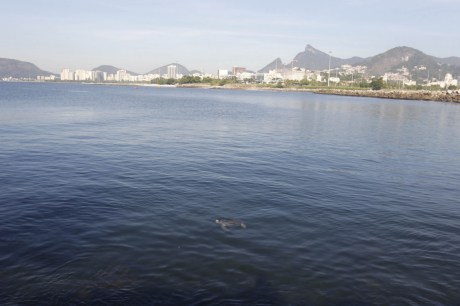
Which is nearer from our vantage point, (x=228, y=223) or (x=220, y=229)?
(x=220, y=229)

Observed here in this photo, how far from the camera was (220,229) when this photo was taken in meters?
13.7

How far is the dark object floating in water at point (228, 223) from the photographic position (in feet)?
45.6

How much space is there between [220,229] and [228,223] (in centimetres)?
59

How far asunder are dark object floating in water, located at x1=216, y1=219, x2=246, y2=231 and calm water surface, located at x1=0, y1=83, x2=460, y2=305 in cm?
30

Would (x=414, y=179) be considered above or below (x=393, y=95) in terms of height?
below

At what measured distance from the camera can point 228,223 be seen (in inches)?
558

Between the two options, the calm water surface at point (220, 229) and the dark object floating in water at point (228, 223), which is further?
the dark object floating in water at point (228, 223)

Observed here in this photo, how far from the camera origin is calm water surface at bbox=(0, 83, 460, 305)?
9922 millimetres

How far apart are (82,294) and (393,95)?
14393 cm

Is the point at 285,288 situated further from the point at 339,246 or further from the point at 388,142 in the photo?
the point at 388,142

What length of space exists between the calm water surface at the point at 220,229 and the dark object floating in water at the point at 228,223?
305mm

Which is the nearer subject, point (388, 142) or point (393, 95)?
point (388, 142)

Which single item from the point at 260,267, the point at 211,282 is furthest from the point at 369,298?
the point at 211,282

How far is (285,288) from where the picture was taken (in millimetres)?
9984
